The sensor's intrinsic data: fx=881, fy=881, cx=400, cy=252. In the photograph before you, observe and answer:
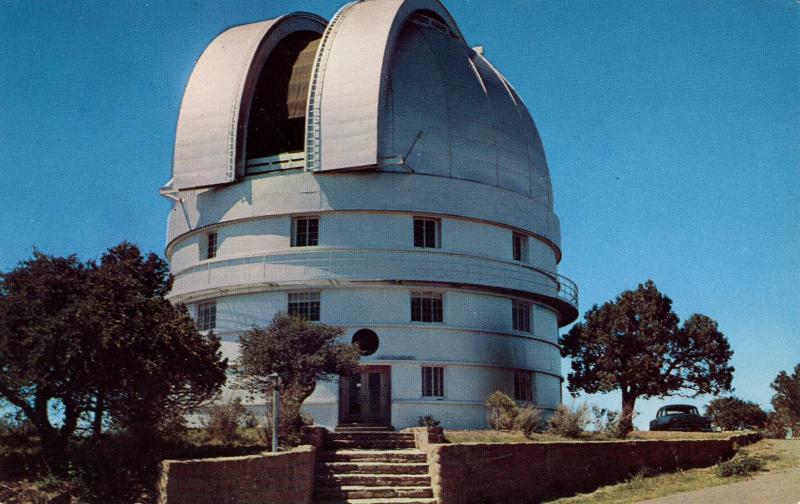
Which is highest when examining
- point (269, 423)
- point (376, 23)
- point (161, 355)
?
point (376, 23)

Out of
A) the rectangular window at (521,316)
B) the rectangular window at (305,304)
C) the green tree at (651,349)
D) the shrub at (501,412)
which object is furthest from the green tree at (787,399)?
the rectangular window at (305,304)

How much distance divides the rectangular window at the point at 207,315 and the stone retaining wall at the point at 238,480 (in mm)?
12923

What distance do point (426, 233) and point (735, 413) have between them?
21.5m

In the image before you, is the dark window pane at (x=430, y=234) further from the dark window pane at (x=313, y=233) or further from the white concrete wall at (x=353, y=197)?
the dark window pane at (x=313, y=233)

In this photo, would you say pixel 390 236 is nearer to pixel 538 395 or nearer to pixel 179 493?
pixel 538 395

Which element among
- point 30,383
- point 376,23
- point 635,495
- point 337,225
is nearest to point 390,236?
point 337,225

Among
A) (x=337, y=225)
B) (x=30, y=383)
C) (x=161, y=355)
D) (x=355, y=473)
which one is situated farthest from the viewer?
(x=337, y=225)

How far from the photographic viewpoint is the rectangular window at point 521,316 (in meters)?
30.7

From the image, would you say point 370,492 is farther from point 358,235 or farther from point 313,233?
point 313,233

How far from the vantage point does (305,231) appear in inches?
1143

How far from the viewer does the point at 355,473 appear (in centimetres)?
1975

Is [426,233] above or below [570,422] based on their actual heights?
above

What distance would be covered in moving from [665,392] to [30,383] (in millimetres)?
23009

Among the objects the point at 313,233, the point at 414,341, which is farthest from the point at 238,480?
the point at 313,233
